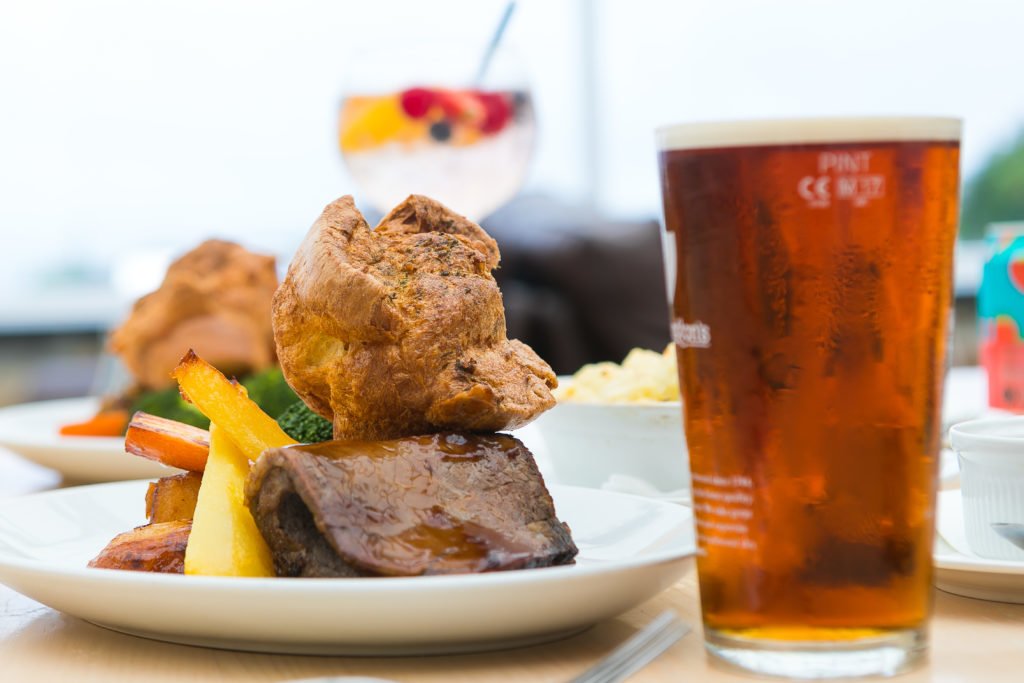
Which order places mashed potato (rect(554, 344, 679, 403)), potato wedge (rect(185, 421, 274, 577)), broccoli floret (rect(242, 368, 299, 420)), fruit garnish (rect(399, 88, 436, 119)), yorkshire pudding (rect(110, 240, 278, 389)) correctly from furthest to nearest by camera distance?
yorkshire pudding (rect(110, 240, 278, 389)) < fruit garnish (rect(399, 88, 436, 119)) < broccoli floret (rect(242, 368, 299, 420)) < mashed potato (rect(554, 344, 679, 403)) < potato wedge (rect(185, 421, 274, 577))

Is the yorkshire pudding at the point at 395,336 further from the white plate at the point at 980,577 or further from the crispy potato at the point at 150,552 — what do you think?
the white plate at the point at 980,577

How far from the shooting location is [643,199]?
738 centimetres

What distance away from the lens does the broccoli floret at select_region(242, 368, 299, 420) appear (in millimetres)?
1734

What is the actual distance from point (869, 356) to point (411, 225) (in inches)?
18.0

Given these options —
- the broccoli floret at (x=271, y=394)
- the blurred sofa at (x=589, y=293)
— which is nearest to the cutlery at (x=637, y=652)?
the broccoli floret at (x=271, y=394)

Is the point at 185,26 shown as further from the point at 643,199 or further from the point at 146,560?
the point at 146,560

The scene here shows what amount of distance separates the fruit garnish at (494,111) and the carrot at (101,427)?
724mm

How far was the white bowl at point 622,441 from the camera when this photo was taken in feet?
4.42

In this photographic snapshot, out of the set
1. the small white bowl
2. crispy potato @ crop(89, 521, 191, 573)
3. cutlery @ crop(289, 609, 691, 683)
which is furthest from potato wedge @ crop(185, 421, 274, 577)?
the small white bowl

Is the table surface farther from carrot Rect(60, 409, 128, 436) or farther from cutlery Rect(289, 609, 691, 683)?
carrot Rect(60, 409, 128, 436)

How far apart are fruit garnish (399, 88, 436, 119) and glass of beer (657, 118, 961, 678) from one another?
1.22 m

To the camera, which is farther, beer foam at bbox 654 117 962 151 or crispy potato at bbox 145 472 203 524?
crispy potato at bbox 145 472 203 524

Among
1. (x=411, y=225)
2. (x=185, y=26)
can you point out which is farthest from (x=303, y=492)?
(x=185, y=26)

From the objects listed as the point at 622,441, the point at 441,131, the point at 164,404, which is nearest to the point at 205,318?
the point at 164,404
